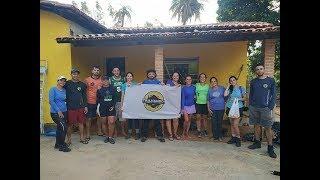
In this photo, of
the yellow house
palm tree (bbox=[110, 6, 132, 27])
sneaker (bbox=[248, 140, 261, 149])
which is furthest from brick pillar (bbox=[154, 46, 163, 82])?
palm tree (bbox=[110, 6, 132, 27])

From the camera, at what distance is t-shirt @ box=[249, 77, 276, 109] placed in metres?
6.55

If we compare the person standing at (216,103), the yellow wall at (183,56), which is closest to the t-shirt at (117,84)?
the person standing at (216,103)

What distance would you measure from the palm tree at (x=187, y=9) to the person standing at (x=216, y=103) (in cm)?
2652

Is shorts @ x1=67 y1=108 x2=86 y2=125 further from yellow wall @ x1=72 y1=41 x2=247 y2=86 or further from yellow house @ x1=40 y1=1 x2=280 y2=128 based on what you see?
yellow wall @ x1=72 y1=41 x2=247 y2=86

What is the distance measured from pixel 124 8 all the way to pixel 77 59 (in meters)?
27.9

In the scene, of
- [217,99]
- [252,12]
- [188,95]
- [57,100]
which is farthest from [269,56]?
[252,12]

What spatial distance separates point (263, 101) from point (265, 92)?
0.21m

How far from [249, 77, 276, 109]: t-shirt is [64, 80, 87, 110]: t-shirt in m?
4.03

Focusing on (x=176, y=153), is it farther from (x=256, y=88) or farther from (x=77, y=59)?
(x=77, y=59)

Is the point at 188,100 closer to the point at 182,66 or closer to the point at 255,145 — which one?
the point at 255,145

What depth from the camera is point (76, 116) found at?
6926 millimetres
